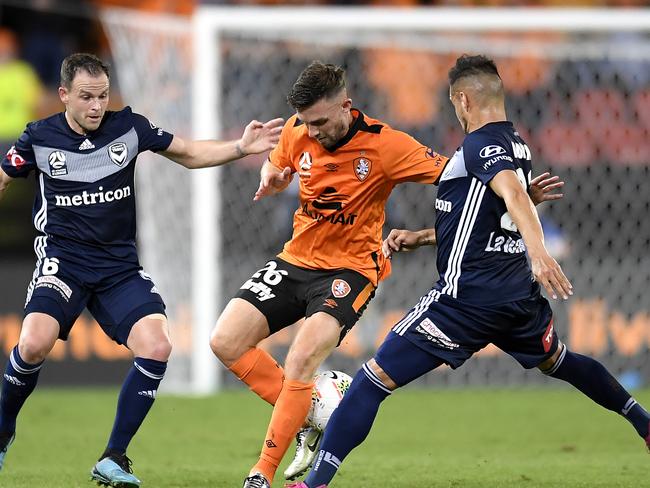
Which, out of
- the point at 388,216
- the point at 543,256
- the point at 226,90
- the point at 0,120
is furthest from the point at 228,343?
the point at 0,120

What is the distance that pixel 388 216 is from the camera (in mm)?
11719

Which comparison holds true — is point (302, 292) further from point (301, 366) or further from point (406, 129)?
point (406, 129)

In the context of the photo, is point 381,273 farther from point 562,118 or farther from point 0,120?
point 0,120

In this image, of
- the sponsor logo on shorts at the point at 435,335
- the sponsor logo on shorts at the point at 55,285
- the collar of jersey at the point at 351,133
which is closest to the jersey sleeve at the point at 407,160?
the collar of jersey at the point at 351,133

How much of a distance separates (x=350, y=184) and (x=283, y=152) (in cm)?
49

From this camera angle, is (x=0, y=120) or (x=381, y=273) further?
(x=0, y=120)

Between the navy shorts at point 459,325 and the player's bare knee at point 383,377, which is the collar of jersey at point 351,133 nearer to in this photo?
the navy shorts at point 459,325

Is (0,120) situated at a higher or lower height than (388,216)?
higher

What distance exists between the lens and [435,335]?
6.00 meters

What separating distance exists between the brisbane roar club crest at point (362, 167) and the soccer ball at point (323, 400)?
1.21m

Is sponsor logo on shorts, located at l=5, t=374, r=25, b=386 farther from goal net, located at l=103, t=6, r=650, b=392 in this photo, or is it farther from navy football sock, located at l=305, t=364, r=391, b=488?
goal net, located at l=103, t=6, r=650, b=392

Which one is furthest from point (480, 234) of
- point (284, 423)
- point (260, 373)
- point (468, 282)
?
point (260, 373)

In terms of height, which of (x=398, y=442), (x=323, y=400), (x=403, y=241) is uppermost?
(x=403, y=241)

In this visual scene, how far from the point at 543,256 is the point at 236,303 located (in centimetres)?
203
